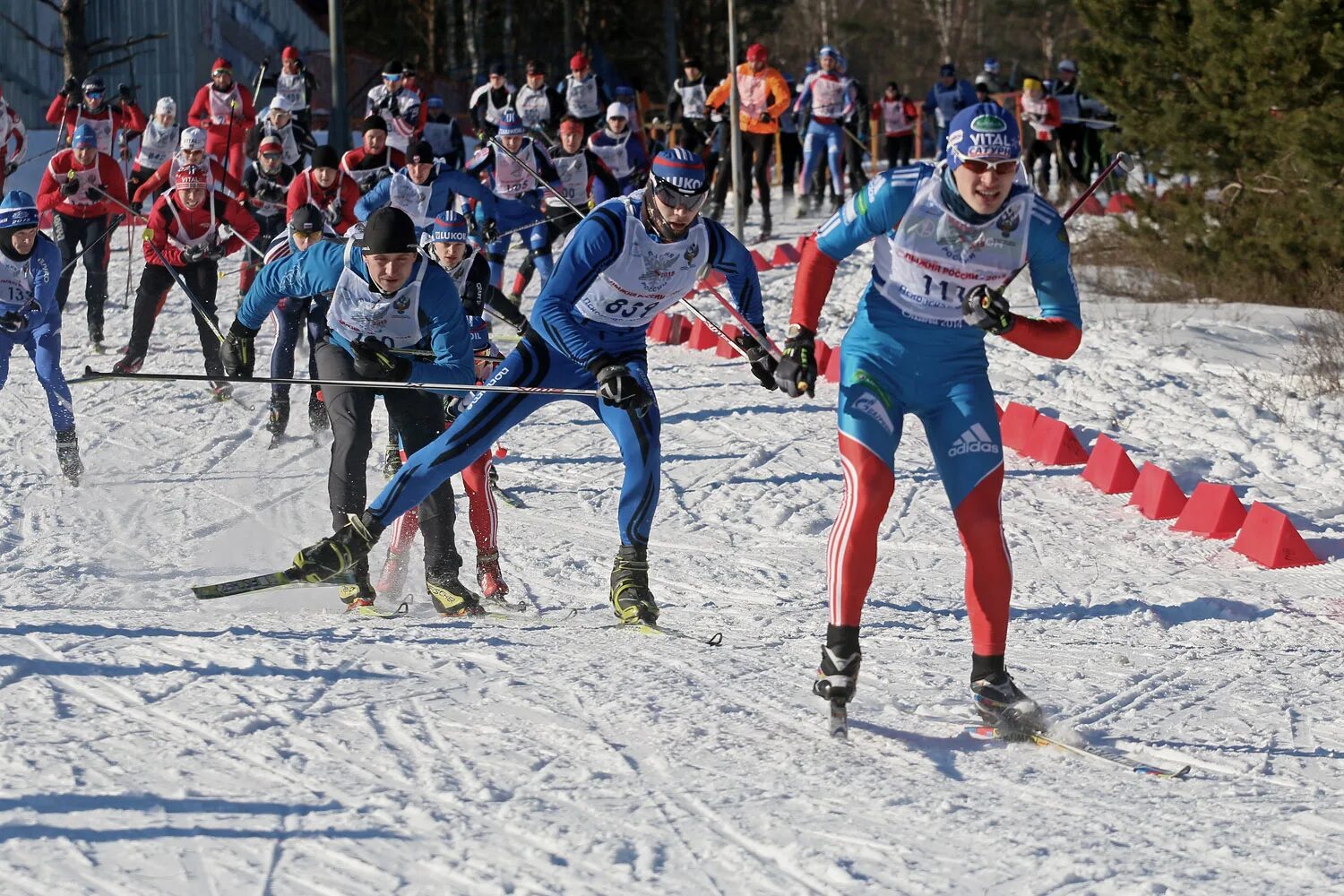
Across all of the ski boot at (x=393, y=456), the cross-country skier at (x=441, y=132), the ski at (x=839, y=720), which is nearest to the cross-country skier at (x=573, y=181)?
the cross-country skier at (x=441, y=132)

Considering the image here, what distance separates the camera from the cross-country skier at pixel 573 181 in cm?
1379

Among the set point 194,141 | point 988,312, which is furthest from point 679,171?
point 194,141

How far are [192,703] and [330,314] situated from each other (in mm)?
2436

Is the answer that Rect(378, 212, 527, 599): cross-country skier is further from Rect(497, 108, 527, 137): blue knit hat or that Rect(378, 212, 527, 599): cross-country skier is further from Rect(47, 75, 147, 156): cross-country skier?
Rect(47, 75, 147, 156): cross-country skier

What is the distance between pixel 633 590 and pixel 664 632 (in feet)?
0.73

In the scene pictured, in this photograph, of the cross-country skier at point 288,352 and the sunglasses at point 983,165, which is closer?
the sunglasses at point 983,165

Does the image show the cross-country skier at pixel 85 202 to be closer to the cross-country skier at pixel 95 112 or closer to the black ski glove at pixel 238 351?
the cross-country skier at pixel 95 112

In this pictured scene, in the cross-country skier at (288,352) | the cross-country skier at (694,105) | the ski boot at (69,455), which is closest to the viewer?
the ski boot at (69,455)

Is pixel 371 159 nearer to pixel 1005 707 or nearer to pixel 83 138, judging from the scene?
pixel 83 138

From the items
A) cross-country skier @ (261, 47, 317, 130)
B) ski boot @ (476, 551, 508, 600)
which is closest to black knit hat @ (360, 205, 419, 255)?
ski boot @ (476, 551, 508, 600)

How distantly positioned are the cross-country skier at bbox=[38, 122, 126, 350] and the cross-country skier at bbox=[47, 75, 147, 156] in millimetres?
2574

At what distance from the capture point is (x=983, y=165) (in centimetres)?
448

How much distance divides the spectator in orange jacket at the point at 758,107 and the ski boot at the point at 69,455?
8496 millimetres

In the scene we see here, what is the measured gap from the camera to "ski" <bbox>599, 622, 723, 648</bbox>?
5.88 m
